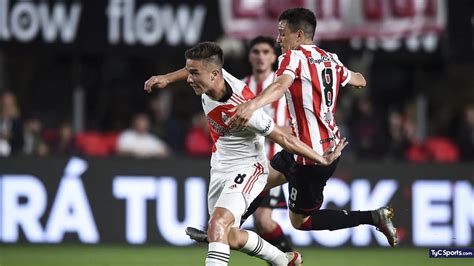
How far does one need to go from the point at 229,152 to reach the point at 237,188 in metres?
0.33

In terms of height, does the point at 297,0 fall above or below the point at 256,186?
above

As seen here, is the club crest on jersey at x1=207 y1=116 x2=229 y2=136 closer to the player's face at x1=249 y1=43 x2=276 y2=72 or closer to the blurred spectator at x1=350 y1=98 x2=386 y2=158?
the player's face at x1=249 y1=43 x2=276 y2=72

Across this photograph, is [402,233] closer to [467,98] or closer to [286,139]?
Result: [286,139]

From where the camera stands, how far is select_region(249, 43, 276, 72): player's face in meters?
11.8

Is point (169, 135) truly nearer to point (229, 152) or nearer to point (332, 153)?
point (229, 152)

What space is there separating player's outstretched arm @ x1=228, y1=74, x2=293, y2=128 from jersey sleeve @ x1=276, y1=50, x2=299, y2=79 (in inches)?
2.8

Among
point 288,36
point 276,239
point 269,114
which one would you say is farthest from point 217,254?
point 269,114

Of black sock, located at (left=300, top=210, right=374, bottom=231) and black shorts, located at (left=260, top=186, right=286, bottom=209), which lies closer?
black sock, located at (left=300, top=210, right=374, bottom=231)

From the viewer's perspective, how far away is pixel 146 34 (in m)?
16.2

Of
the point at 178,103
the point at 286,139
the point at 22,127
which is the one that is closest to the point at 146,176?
the point at 22,127

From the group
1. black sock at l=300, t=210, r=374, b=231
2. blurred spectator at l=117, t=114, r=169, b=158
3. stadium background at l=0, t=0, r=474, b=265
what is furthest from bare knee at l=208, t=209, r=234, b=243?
blurred spectator at l=117, t=114, r=169, b=158

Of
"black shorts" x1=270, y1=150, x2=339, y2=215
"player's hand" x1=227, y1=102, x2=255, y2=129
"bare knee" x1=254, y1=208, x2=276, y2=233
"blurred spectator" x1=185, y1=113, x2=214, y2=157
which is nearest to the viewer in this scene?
"player's hand" x1=227, y1=102, x2=255, y2=129

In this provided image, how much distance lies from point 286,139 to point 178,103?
9678 mm

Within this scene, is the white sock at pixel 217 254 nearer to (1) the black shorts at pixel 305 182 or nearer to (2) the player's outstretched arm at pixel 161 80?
(1) the black shorts at pixel 305 182
